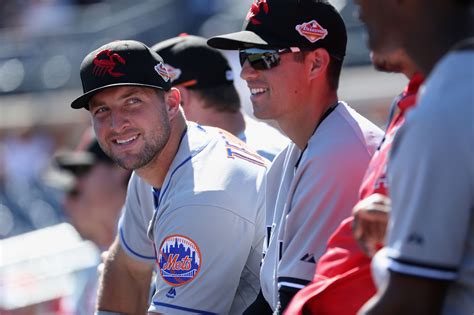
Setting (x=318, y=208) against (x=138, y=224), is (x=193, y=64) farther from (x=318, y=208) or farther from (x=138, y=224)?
(x=318, y=208)

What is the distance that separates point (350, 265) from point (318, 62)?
115cm

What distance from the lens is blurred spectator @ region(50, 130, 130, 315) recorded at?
644 cm

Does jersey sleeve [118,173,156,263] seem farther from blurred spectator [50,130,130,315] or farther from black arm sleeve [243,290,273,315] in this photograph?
blurred spectator [50,130,130,315]

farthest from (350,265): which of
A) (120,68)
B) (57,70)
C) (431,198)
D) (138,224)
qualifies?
(57,70)

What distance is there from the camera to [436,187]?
6.97ft

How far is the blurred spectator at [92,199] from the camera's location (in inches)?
254

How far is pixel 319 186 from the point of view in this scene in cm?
333

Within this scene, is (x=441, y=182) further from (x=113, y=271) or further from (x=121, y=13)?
(x=121, y=13)

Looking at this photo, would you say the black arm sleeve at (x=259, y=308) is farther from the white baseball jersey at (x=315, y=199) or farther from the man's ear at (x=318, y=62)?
the man's ear at (x=318, y=62)

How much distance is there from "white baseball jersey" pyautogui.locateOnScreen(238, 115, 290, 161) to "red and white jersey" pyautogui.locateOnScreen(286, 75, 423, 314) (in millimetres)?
2423

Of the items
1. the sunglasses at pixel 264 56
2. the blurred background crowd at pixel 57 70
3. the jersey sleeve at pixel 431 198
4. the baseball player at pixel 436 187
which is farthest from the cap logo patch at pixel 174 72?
the blurred background crowd at pixel 57 70

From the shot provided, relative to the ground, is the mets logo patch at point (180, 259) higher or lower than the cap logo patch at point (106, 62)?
lower

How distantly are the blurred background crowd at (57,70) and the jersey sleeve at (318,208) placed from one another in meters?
8.66

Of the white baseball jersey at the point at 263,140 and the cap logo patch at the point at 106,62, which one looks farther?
the white baseball jersey at the point at 263,140
